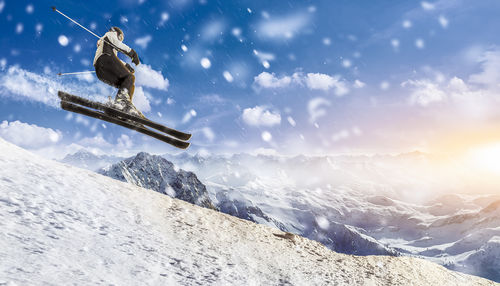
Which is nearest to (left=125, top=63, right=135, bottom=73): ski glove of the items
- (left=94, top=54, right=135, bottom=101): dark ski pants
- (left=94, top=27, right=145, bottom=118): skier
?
(left=94, top=27, right=145, bottom=118): skier

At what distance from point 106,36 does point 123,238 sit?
24.2 ft

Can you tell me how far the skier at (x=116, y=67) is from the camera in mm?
11539

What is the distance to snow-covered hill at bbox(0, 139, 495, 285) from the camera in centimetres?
625

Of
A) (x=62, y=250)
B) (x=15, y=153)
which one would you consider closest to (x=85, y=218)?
(x=62, y=250)

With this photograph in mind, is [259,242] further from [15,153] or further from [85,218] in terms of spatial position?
[15,153]

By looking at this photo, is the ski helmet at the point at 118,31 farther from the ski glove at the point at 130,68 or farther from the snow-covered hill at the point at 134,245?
the snow-covered hill at the point at 134,245

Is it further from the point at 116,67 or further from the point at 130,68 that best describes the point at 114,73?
the point at 130,68

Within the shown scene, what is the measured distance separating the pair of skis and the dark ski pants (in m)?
1.43

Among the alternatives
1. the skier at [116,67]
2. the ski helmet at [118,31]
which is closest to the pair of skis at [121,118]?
the skier at [116,67]

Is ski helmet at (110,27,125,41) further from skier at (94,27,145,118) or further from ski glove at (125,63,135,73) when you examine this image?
ski glove at (125,63,135,73)

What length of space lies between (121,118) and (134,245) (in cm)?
520

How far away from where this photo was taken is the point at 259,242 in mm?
11055

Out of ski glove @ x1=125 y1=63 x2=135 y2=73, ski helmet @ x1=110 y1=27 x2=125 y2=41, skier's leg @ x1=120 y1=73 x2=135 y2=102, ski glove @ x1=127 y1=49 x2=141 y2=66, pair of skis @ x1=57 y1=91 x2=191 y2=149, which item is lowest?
pair of skis @ x1=57 y1=91 x2=191 y2=149

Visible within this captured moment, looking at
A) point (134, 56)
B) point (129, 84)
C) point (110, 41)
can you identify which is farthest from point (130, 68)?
point (110, 41)
